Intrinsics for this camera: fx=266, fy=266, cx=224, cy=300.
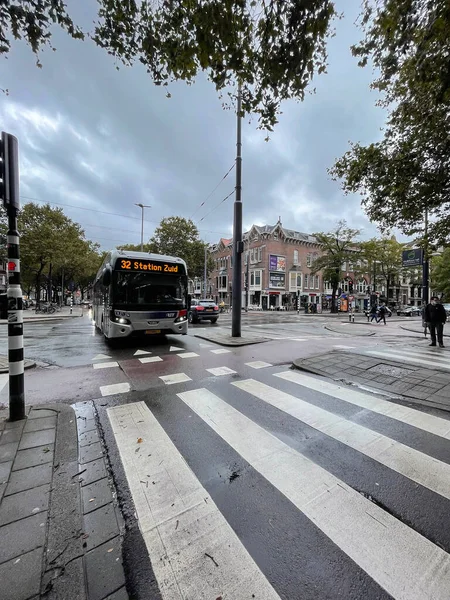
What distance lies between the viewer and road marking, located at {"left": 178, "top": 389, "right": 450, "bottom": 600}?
1.60m

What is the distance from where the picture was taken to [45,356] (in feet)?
26.2

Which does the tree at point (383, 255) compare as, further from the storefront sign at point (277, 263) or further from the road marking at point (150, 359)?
the road marking at point (150, 359)

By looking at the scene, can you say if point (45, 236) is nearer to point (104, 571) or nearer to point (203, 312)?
point (203, 312)

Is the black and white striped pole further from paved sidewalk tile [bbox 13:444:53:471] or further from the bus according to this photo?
the bus

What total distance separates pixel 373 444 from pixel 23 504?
3.53 m

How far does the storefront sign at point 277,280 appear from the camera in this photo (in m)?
47.8

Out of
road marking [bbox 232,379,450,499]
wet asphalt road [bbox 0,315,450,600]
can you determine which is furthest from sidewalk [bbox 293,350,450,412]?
road marking [bbox 232,379,450,499]

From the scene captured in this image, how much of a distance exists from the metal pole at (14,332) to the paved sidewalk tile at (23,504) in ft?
5.61

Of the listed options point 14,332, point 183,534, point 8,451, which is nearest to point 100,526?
point 183,534

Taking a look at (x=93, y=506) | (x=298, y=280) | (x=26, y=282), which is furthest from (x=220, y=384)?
(x=26, y=282)

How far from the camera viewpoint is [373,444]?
3.13 m

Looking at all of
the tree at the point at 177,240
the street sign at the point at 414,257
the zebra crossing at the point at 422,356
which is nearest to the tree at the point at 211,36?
the zebra crossing at the point at 422,356

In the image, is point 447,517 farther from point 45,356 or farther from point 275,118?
point 45,356

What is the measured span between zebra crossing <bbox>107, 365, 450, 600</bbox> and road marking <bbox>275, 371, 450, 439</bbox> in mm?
34
